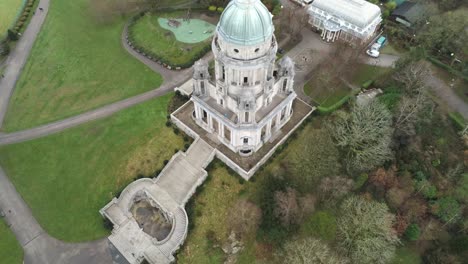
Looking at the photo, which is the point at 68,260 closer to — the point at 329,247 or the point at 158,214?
the point at 158,214

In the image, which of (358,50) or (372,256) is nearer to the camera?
(372,256)

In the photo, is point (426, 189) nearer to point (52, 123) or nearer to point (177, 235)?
point (177, 235)

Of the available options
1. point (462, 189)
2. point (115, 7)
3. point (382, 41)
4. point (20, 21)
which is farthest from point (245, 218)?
point (20, 21)

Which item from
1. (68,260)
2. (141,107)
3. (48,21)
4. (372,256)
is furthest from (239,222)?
(48,21)

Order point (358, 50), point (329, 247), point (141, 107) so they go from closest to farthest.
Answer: point (329, 247) < point (141, 107) < point (358, 50)

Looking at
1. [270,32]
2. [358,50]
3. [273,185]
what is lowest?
[273,185]

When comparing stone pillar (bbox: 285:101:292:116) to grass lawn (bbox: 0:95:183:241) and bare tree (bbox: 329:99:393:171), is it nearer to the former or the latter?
bare tree (bbox: 329:99:393:171)
